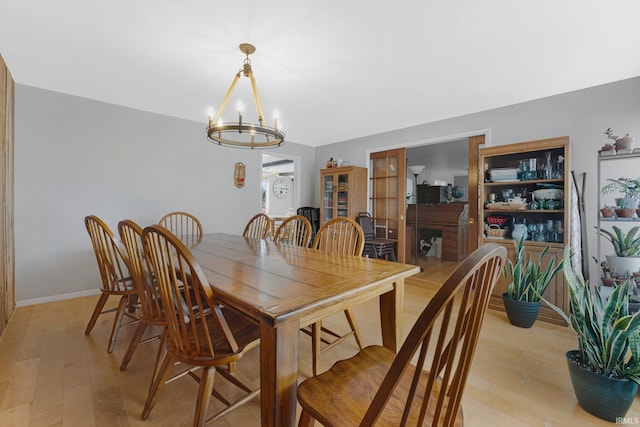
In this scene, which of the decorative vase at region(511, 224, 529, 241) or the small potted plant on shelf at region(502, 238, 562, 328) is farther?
the decorative vase at region(511, 224, 529, 241)

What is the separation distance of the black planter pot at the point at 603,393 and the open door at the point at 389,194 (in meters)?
2.84

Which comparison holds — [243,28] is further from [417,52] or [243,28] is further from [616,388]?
[616,388]

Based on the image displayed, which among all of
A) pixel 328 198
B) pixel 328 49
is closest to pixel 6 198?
pixel 328 49

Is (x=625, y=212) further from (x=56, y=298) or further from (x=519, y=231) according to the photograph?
(x=56, y=298)

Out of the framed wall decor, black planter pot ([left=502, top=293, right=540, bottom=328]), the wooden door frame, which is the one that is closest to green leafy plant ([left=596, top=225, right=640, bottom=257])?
black planter pot ([left=502, top=293, right=540, bottom=328])

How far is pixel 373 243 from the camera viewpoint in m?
4.11

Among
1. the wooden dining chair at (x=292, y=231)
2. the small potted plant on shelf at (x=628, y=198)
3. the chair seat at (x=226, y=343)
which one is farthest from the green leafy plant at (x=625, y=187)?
the chair seat at (x=226, y=343)

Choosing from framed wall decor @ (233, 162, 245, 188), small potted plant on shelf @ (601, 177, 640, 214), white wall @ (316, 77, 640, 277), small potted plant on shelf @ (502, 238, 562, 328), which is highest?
white wall @ (316, 77, 640, 277)

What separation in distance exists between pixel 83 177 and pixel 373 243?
3.71 metres

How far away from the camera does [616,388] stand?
1.37m

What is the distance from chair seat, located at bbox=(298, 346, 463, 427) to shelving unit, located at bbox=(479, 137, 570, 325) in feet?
7.91

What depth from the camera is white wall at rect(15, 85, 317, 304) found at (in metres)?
2.87

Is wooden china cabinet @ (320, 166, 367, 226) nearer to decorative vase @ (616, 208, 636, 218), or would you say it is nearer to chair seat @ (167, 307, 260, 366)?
decorative vase @ (616, 208, 636, 218)

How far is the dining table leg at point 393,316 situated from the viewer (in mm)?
1462
